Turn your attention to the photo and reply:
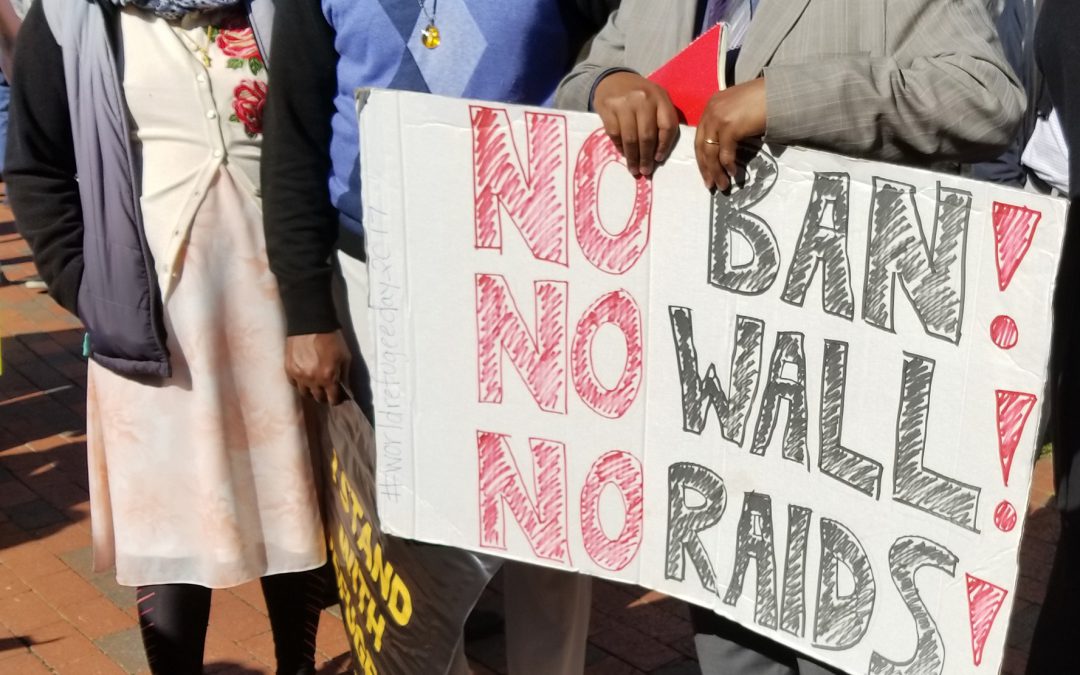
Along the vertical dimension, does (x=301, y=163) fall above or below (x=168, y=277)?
above

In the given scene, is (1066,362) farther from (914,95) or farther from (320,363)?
(320,363)

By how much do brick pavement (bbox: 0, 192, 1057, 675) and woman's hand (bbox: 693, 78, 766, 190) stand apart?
1.85 meters

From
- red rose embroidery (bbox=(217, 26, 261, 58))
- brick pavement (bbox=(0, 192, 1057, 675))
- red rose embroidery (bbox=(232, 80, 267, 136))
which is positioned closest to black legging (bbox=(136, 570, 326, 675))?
brick pavement (bbox=(0, 192, 1057, 675))

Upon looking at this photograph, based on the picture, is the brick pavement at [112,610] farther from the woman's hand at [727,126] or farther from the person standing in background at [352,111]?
the woman's hand at [727,126]

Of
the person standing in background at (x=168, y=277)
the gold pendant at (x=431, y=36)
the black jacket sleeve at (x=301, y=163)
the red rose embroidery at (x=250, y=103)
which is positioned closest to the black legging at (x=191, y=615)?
the person standing in background at (x=168, y=277)

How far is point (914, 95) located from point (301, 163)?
115 centimetres

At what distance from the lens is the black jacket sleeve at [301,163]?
7.61 feet

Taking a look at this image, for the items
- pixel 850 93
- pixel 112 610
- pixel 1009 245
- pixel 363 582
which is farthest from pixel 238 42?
pixel 112 610

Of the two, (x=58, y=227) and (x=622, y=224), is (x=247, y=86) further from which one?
(x=622, y=224)

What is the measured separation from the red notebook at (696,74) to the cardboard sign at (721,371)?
0.21 ft

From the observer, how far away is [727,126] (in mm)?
1684

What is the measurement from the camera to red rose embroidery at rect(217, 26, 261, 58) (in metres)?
2.51

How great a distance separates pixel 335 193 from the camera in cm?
240

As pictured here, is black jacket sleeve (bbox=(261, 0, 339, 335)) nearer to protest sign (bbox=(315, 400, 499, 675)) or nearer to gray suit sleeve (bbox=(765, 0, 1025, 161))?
protest sign (bbox=(315, 400, 499, 675))
